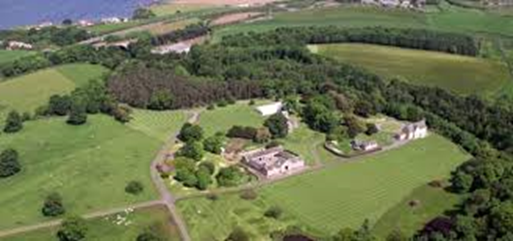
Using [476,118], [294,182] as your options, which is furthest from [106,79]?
[476,118]

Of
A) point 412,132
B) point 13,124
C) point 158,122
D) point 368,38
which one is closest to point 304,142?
point 412,132

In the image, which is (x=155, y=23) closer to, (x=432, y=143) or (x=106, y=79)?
(x=106, y=79)

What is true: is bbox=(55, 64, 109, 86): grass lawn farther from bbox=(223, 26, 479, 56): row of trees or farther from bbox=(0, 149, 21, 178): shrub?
bbox=(0, 149, 21, 178): shrub

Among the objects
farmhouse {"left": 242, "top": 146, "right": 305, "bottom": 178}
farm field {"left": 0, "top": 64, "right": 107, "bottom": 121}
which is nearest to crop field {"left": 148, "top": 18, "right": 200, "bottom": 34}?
farm field {"left": 0, "top": 64, "right": 107, "bottom": 121}

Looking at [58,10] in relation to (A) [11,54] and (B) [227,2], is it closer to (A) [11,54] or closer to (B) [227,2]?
(A) [11,54]

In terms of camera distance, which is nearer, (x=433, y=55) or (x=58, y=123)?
(x=58, y=123)

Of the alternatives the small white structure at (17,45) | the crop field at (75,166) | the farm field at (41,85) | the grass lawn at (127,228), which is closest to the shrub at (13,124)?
the crop field at (75,166)
